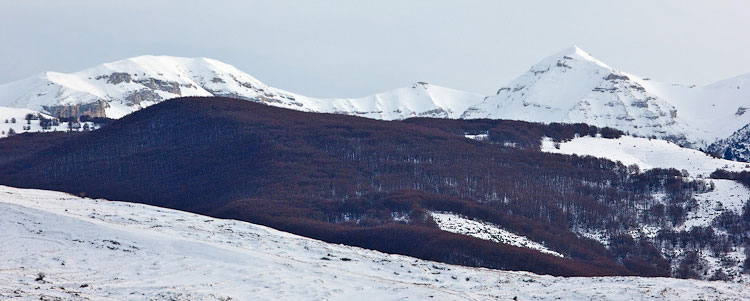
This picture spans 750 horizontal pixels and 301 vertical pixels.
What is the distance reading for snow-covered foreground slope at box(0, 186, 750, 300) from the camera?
167 feet

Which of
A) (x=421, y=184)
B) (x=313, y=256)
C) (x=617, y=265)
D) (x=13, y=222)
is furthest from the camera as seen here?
(x=421, y=184)

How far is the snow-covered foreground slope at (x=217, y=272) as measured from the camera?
50938 mm

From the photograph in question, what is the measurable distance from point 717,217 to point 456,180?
54376 millimetres

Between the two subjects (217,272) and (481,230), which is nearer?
(217,272)

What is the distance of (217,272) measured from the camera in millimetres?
57000

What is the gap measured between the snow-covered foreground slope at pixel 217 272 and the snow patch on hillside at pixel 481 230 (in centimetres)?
7404

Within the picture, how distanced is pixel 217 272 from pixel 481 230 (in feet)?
326

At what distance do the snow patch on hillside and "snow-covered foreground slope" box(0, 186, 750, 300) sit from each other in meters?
74.0

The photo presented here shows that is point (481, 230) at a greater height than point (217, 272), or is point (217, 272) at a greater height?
point (217, 272)

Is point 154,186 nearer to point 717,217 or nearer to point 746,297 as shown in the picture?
point 717,217

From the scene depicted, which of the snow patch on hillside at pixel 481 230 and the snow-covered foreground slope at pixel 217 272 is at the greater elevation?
the snow-covered foreground slope at pixel 217 272

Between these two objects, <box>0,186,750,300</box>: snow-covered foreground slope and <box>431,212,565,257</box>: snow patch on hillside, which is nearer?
<box>0,186,750,300</box>: snow-covered foreground slope

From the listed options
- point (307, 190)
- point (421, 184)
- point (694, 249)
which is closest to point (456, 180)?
point (421, 184)

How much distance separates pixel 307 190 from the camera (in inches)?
7293
